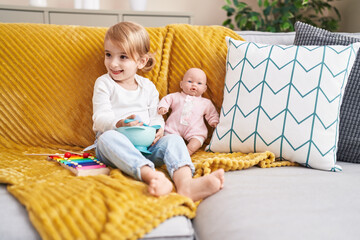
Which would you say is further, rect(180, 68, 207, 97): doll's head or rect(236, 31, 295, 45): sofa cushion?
rect(236, 31, 295, 45): sofa cushion

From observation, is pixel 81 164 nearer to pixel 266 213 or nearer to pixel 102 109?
pixel 102 109

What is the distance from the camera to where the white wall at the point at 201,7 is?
2738mm

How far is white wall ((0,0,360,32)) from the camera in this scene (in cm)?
274

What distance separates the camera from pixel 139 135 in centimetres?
109

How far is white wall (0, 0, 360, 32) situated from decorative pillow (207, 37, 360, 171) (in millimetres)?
1920

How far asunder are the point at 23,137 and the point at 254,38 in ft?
3.71

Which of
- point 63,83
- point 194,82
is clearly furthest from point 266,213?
point 63,83

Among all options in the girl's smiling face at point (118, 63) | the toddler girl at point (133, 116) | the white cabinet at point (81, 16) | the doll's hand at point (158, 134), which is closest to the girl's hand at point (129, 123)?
the toddler girl at point (133, 116)

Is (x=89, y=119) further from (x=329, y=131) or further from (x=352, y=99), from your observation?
(x=352, y=99)

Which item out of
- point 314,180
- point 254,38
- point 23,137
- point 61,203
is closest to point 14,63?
point 23,137

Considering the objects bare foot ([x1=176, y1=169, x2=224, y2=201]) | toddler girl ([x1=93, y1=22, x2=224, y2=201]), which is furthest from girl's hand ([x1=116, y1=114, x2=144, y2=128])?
bare foot ([x1=176, y1=169, x2=224, y2=201])

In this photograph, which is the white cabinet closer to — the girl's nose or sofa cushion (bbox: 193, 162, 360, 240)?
the girl's nose

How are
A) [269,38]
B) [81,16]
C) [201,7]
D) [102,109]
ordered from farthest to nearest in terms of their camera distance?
1. [201,7]
2. [81,16]
3. [269,38]
4. [102,109]

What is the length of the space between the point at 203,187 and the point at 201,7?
2.60m
